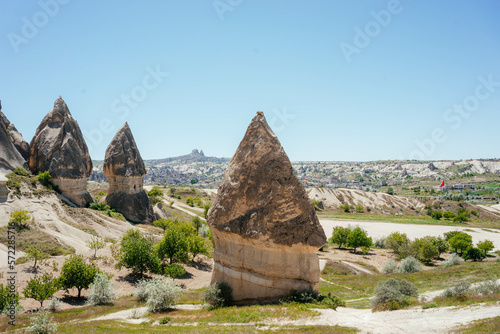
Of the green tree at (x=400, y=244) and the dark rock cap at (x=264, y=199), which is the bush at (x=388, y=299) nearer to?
the dark rock cap at (x=264, y=199)

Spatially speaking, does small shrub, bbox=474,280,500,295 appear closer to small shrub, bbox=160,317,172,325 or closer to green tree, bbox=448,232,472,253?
small shrub, bbox=160,317,172,325

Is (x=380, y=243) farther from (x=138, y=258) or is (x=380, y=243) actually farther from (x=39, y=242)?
(x=39, y=242)

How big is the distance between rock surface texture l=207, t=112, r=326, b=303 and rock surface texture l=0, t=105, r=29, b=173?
37.9 meters

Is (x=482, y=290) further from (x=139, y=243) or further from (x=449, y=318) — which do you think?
(x=139, y=243)

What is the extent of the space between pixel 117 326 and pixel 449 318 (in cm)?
1497

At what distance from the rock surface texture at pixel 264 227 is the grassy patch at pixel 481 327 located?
7021mm

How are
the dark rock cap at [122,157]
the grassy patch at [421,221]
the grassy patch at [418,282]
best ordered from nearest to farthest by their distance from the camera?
the grassy patch at [418,282], the dark rock cap at [122,157], the grassy patch at [421,221]

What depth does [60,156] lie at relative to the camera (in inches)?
1714

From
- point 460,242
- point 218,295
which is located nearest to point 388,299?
point 218,295

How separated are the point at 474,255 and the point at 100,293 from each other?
4825 cm

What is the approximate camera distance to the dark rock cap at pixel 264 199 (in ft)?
53.5

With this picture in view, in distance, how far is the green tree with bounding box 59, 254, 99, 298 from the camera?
21.6 metres

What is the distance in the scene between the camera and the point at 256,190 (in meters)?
17.2

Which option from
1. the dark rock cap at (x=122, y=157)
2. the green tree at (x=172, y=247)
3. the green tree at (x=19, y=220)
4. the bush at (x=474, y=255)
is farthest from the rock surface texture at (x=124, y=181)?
the bush at (x=474, y=255)
